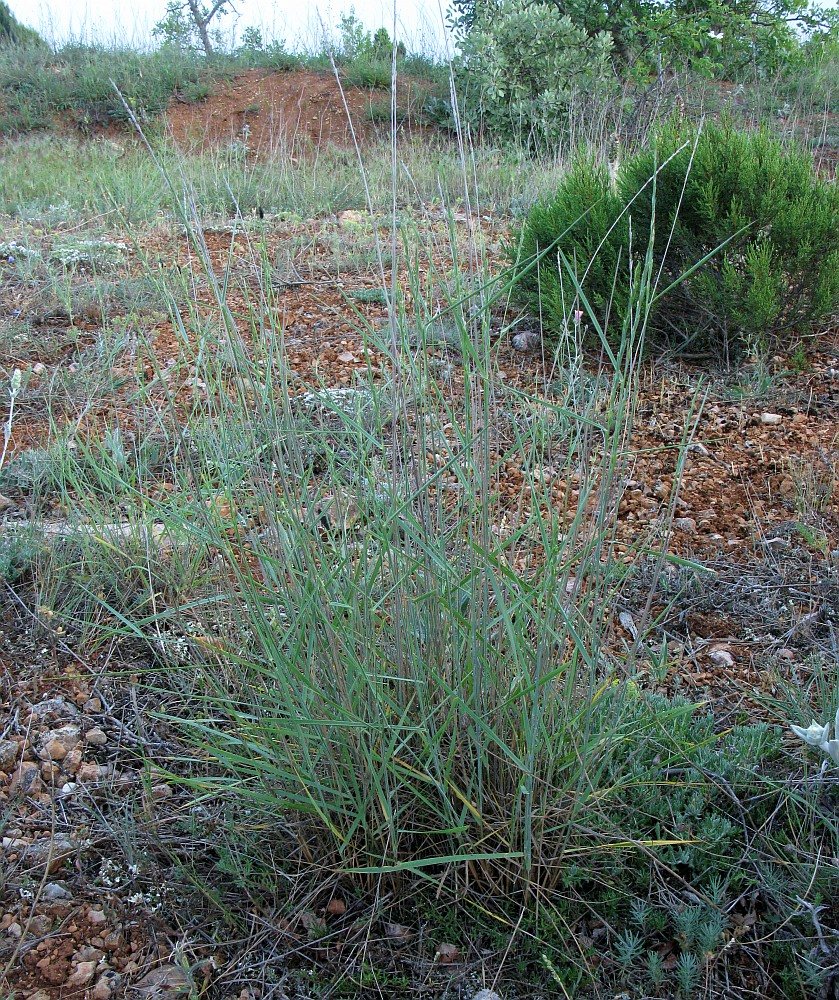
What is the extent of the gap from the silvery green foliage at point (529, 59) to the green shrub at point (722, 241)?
417 centimetres

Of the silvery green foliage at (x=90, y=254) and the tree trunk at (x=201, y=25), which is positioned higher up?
the tree trunk at (x=201, y=25)

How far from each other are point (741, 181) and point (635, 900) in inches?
111

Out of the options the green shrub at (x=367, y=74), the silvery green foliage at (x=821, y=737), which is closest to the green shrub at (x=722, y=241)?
the silvery green foliage at (x=821, y=737)

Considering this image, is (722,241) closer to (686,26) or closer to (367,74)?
(686,26)

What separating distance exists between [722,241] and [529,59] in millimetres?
5321

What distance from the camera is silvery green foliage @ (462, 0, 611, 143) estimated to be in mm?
7250

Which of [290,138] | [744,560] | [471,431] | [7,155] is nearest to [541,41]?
[290,138]

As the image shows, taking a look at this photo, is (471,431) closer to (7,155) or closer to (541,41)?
(541,41)

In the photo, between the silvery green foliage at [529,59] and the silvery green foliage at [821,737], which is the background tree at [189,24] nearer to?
the silvery green foliage at [529,59]

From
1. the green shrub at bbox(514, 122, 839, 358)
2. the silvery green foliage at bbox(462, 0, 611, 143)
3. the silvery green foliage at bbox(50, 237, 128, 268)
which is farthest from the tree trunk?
the green shrub at bbox(514, 122, 839, 358)

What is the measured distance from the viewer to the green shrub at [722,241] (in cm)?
316

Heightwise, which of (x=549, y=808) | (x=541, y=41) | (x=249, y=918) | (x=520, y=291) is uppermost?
(x=541, y=41)

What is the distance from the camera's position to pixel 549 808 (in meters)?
1.33

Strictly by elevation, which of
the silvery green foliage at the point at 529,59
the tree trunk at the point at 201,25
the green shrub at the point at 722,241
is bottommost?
the green shrub at the point at 722,241
